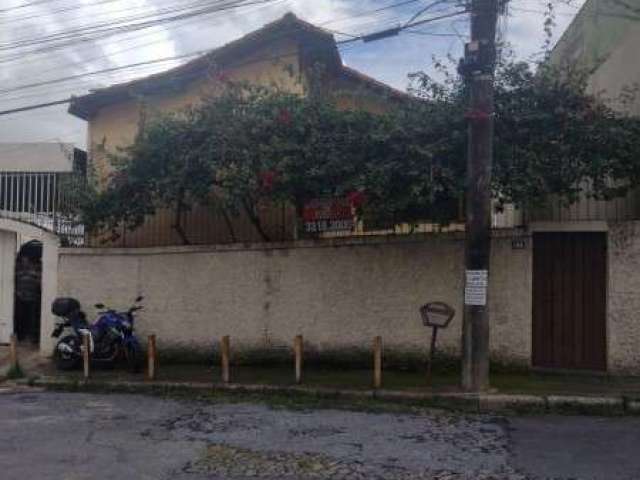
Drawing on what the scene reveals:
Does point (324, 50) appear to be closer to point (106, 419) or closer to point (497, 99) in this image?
point (497, 99)

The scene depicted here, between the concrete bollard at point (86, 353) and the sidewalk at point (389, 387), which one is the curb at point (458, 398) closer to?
the sidewalk at point (389, 387)

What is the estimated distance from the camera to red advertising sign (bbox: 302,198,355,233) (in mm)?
11934

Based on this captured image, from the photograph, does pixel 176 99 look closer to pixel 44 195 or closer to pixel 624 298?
pixel 44 195

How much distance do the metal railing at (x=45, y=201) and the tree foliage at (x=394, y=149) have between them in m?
1.78

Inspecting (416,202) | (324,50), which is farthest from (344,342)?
(324,50)

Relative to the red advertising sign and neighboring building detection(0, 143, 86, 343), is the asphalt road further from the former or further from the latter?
neighboring building detection(0, 143, 86, 343)

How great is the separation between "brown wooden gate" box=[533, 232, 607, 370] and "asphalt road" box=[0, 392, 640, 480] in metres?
2.32

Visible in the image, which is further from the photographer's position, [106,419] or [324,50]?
[324,50]

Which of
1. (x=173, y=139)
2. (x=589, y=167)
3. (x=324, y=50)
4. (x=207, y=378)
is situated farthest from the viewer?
(x=324, y=50)

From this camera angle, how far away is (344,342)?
38.6 ft

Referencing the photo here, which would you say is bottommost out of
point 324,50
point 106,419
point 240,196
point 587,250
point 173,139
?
point 106,419

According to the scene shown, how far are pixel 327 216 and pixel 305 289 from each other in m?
1.19

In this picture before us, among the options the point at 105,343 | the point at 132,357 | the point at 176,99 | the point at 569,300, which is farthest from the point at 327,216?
the point at 176,99

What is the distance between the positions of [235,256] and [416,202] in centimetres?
347
